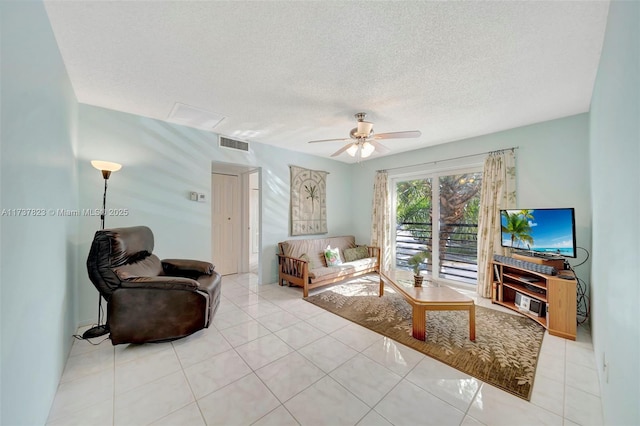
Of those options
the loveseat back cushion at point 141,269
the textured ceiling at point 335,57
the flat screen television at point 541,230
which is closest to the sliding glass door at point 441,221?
the flat screen television at point 541,230

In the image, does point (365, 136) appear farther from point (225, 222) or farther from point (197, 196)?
point (225, 222)

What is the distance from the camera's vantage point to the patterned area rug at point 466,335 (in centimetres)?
193

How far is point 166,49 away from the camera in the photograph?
1819mm

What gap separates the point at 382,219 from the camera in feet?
16.5

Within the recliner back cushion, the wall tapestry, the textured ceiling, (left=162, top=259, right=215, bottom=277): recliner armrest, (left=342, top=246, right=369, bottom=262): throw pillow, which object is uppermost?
the textured ceiling

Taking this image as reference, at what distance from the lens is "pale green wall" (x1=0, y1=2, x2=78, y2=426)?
1.02 metres

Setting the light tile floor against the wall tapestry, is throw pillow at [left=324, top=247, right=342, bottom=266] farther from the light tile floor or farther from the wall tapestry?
the light tile floor

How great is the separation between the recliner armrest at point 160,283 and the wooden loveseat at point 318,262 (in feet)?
5.59

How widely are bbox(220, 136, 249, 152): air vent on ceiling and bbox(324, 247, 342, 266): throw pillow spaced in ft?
7.45

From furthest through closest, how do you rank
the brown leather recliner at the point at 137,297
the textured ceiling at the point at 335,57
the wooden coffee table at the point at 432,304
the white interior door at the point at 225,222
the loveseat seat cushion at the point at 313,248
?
the white interior door at the point at 225,222 → the loveseat seat cushion at the point at 313,248 → the wooden coffee table at the point at 432,304 → the brown leather recliner at the point at 137,297 → the textured ceiling at the point at 335,57

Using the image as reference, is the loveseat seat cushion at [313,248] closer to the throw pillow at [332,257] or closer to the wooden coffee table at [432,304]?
the throw pillow at [332,257]

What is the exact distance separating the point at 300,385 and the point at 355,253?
3182mm

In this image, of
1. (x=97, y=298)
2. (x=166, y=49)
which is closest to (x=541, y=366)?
(x=166, y=49)

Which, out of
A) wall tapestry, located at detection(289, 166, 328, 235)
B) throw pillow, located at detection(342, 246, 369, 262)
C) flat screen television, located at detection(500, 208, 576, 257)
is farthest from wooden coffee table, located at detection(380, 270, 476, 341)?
wall tapestry, located at detection(289, 166, 328, 235)
